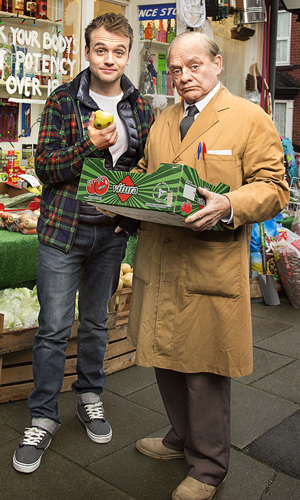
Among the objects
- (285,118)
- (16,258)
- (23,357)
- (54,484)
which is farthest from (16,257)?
(285,118)

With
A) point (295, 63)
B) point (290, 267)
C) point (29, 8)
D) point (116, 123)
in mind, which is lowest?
point (290, 267)

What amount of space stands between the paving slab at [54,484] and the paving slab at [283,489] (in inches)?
24.6

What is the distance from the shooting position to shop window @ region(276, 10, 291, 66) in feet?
85.2

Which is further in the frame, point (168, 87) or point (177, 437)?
point (168, 87)

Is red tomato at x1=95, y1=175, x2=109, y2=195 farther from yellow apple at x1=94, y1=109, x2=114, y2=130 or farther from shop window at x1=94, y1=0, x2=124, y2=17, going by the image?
shop window at x1=94, y1=0, x2=124, y2=17

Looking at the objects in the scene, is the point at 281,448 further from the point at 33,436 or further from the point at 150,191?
the point at 150,191

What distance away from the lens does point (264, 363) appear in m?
4.41

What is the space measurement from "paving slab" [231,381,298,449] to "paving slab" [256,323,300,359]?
2.92 feet

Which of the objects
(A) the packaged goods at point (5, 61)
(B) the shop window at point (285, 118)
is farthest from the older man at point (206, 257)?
(B) the shop window at point (285, 118)

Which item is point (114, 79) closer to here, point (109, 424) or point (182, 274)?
point (182, 274)

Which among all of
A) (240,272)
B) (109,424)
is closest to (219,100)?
(240,272)

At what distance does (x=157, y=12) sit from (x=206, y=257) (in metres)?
4.23

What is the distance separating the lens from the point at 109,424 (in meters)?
3.23

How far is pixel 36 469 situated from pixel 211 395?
0.90 meters
